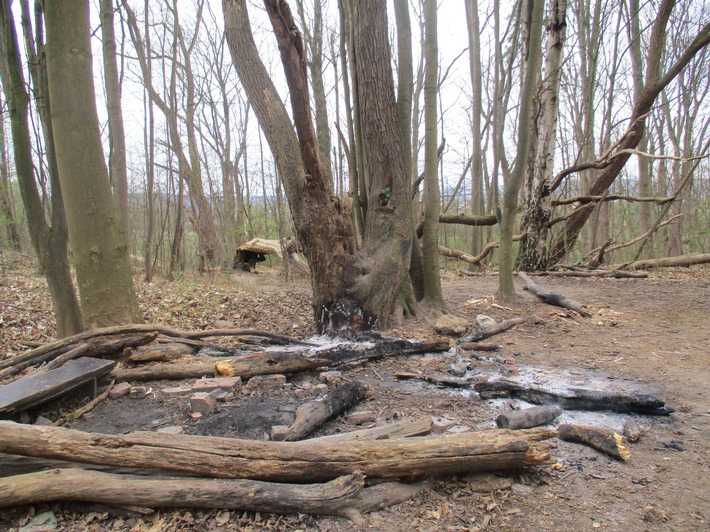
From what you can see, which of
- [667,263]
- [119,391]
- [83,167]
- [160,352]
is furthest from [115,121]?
[667,263]

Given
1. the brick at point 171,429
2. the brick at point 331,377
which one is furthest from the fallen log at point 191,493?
the brick at point 331,377

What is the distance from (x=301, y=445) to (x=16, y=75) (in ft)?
17.7

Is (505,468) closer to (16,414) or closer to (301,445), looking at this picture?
(301,445)

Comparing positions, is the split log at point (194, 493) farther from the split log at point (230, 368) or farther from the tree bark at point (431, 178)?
the tree bark at point (431, 178)

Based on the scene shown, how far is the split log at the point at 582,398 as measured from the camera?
8.53 ft

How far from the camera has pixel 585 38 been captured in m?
14.1

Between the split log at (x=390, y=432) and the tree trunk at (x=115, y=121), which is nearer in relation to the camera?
the split log at (x=390, y=432)

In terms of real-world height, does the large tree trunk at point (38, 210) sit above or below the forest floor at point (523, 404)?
above

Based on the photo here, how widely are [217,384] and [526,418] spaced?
2.18 meters

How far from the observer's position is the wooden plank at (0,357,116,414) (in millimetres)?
2393

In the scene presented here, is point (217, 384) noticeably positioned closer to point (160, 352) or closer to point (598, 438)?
point (160, 352)

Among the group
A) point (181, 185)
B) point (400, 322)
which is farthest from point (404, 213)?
point (181, 185)

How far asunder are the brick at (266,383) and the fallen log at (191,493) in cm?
142

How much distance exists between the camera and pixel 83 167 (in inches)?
154
